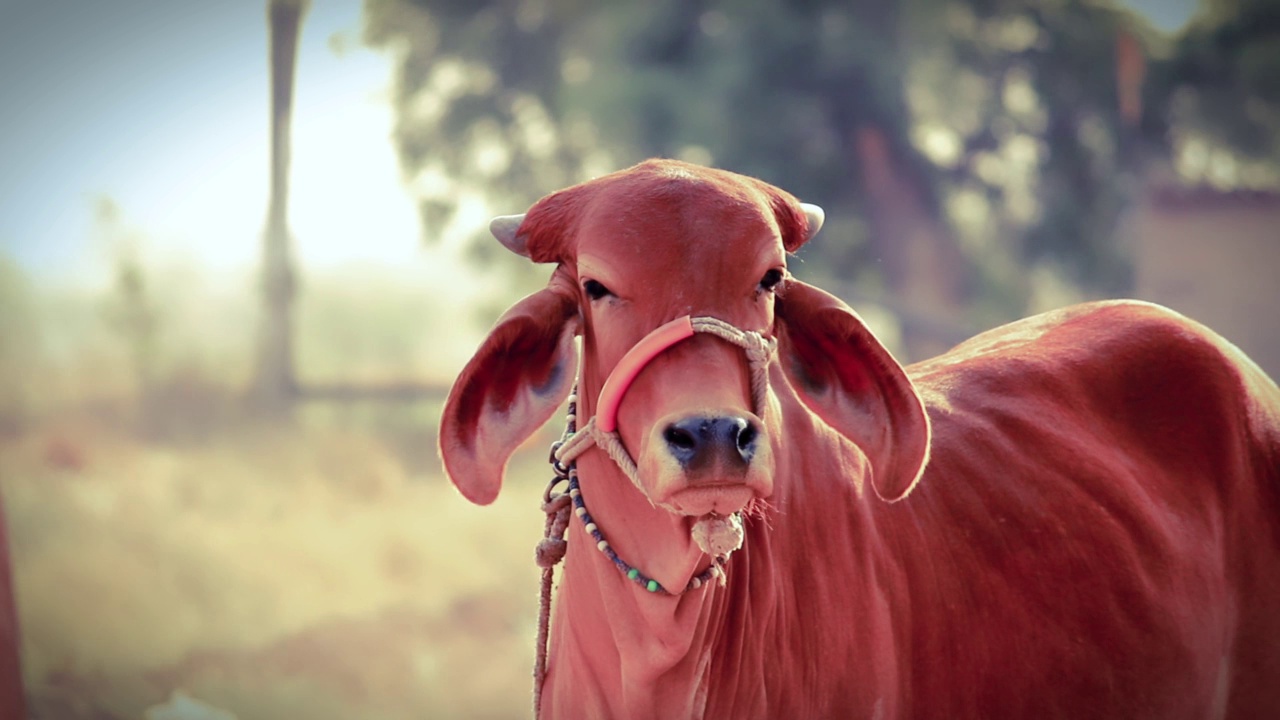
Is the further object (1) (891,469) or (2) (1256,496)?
(2) (1256,496)

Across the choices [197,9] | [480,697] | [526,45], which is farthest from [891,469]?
[526,45]

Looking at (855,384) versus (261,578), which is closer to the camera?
(855,384)

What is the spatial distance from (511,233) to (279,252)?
8356 millimetres

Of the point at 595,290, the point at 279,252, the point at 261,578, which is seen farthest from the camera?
the point at 279,252

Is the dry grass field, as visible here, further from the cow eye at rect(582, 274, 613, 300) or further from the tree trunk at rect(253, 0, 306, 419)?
the cow eye at rect(582, 274, 613, 300)

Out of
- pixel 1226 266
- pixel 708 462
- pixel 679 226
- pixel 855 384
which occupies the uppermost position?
pixel 1226 266

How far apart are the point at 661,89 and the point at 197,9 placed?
15.5ft

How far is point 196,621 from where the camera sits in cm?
873

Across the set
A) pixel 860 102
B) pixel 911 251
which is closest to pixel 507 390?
pixel 860 102

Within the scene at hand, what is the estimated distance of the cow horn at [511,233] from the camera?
300cm

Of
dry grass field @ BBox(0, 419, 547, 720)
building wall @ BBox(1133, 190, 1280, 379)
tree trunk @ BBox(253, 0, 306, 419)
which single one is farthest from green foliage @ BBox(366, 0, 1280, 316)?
dry grass field @ BBox(0, 419, 547, 720)

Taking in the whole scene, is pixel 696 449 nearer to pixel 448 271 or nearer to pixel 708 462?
pixel 708 462

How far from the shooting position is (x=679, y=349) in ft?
8.47

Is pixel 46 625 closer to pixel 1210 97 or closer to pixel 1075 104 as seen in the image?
pixel 1075 104
